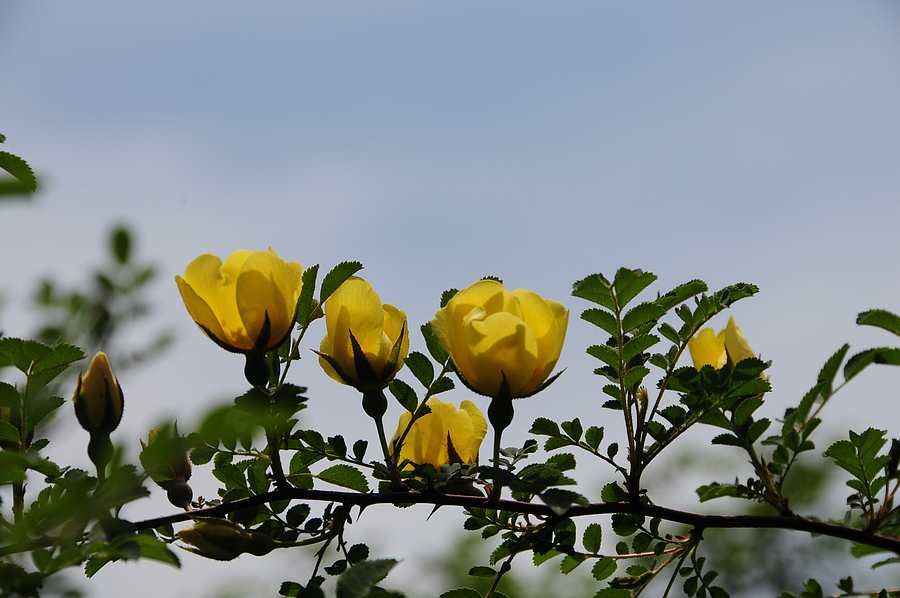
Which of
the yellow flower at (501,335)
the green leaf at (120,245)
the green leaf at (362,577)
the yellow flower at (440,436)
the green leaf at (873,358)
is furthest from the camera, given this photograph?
the yellow flower at (440,436)

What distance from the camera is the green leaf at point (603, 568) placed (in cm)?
167

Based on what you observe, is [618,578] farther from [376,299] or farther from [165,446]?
[165,446]

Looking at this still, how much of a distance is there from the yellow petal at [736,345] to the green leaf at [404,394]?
0.55 m

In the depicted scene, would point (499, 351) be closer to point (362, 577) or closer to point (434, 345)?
point (434, 345)

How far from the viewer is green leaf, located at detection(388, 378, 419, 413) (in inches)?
60.4

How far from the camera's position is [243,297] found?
1357 mm

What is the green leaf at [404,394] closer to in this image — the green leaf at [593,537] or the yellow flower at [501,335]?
the yellow flower at [501,335]

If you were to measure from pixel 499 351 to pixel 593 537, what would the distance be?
469mm

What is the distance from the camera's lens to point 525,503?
1432 millimetres

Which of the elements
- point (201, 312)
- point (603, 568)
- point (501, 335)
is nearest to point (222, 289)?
point (201, 312)

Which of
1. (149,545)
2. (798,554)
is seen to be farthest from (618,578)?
(798,554)

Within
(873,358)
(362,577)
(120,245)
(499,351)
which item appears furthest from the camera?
(499,351)

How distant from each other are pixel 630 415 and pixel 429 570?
15554mm

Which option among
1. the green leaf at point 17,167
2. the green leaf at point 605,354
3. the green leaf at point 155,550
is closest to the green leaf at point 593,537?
the green leaf at point 605,354
